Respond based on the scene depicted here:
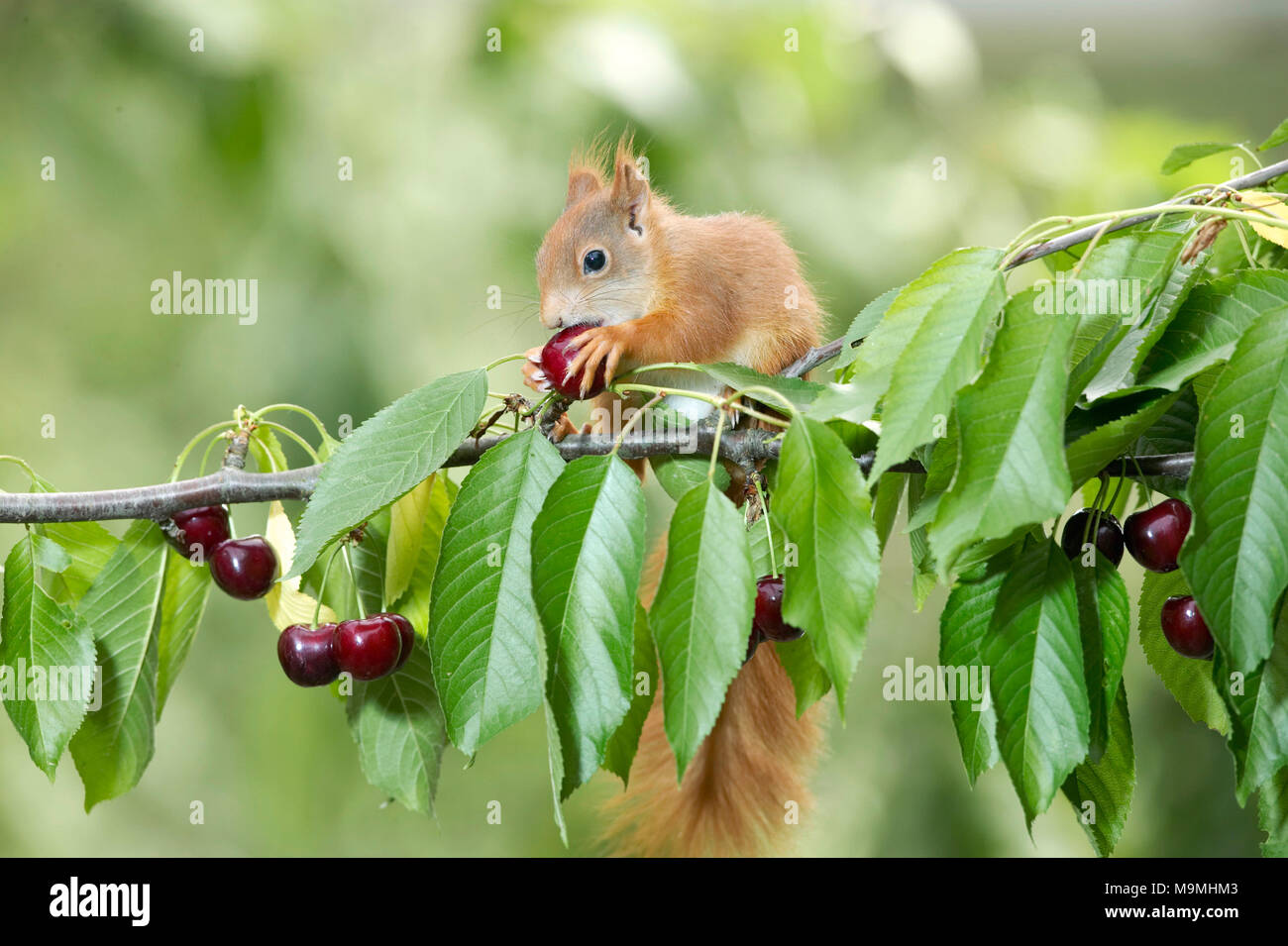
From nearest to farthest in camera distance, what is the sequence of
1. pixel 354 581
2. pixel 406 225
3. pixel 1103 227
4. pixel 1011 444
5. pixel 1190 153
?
pixel 1011 444, pixel 1103 227, pixel 354 581, pixel 1190 153, pixel 406 225

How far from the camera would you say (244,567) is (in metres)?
0.65

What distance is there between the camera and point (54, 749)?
2.09 ft

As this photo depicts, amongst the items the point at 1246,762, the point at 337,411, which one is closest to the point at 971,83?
the point at 337,411

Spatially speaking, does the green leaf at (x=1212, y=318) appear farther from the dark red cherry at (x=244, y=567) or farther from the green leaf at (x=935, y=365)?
the dark red cherry at (x=244, y=567)

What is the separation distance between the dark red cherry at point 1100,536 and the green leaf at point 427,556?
0.38m

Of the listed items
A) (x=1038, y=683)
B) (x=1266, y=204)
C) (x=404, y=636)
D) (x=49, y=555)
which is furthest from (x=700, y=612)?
(x=49, y=555)

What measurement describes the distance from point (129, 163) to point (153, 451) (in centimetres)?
51

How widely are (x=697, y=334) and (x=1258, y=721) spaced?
528mm

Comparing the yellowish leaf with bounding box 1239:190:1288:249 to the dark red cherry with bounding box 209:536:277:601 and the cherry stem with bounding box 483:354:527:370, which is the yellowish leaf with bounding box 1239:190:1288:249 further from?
the dark red cherry with bounding box 209:536:277:601

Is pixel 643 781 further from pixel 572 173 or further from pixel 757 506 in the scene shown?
pixel 572 173

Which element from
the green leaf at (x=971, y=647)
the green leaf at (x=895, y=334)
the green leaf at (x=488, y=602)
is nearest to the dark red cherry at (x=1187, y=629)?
the green leaf at (x=971, y=647)

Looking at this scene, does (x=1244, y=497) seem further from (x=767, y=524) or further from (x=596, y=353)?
(x=596, y=353)

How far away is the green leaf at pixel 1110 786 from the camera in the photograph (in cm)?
56

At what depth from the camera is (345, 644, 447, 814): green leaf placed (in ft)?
2.27
